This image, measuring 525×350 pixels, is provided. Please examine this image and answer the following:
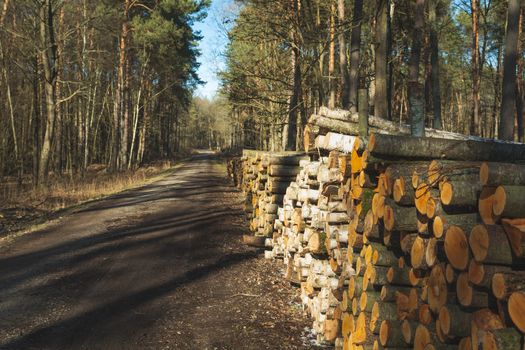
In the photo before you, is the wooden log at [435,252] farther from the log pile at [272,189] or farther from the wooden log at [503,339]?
the log pile at [272,189]

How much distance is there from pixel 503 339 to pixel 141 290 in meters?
5.52

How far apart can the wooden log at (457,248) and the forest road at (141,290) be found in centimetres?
287

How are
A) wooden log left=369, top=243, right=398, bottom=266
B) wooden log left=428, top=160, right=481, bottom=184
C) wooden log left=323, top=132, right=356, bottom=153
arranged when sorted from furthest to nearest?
wooden log left=323, top=132, right=356, bottom=153, wooden log left=369, top=243, right=398, bottom=266, wooden log left=428, top=160, right=481, bottom=184

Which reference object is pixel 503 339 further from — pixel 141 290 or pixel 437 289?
pixel 141 290

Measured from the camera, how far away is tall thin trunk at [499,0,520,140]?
40.5 ft

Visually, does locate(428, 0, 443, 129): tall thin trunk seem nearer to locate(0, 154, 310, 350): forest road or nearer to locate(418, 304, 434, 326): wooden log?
locate(0, 154, 310, 350): forest road

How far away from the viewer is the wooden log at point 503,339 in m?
2.17

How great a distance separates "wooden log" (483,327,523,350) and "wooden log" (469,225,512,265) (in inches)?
13.9

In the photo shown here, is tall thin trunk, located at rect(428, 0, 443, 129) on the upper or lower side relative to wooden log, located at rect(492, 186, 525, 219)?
upper

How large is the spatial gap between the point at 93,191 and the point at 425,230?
641 inches

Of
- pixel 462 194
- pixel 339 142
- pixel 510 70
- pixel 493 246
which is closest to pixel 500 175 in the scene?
pixel 462 194

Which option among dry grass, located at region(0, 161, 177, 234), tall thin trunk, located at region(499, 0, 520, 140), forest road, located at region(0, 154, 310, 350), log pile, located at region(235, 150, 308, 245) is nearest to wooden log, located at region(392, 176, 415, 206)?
forest road, located at region(0, 154, 310, 350)

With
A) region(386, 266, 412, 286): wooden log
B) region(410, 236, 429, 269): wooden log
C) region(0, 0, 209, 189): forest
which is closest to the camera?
region(410, 236, 429, 269): wooden log

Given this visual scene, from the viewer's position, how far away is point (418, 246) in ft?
10.7
